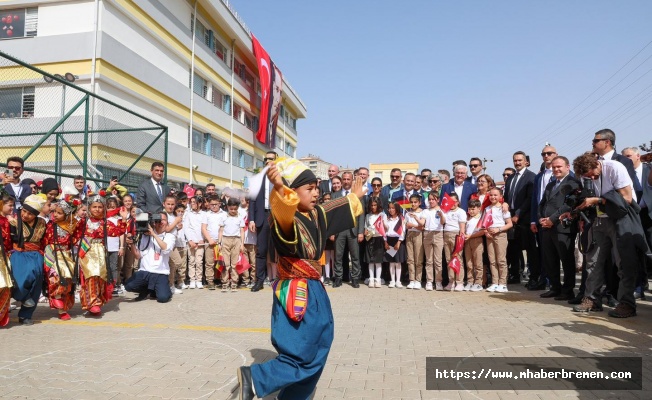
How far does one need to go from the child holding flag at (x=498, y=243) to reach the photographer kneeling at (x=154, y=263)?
5.99 metres

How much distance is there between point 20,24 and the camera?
651 inches

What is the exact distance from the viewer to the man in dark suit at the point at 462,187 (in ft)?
31.5

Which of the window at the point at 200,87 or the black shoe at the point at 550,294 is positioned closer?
the black shoe at the point at 550,294

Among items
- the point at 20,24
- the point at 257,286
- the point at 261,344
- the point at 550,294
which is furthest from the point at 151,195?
the point at 20,24

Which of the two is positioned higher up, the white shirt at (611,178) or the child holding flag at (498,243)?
the white shirt at (611,178)

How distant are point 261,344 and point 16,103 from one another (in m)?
12.0

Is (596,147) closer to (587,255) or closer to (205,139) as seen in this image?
(587,255)

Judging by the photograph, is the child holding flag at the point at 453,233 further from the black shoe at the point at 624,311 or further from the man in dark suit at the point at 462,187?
the black shoe at the point at 624,311

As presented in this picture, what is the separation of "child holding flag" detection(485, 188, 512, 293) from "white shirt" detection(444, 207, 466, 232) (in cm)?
48

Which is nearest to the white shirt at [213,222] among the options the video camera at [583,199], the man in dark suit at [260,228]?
the man in dark suit at [260,228]

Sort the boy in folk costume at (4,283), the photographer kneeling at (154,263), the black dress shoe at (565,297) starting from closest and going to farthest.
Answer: the boy in folk costume at (4,283), the black dress shoe at (565,297), the photographer kneeling at (154,263)

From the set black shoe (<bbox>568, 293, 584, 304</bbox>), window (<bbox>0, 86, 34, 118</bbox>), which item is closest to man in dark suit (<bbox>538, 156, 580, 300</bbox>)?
black shoe (<bbox>568, 293, 584, 304</bbox>)

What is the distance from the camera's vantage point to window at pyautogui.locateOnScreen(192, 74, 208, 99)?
23.8 metres

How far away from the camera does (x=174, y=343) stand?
502 centimetres
